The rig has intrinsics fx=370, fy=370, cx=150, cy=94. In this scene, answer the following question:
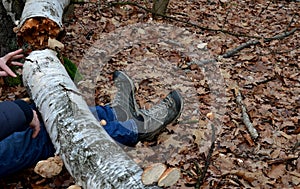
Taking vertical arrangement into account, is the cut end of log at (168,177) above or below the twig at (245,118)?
above

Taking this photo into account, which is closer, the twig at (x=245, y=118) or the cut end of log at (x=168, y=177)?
the cut end of log at (x=168, y=177)

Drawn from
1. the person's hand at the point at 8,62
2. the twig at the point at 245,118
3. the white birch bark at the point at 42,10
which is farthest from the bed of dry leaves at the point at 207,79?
the white birch bark at the point at 42,10

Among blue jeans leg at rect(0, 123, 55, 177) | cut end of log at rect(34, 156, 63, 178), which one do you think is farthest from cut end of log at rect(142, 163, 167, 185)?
blue jeans leg at rect(0, 123, 55, 177)

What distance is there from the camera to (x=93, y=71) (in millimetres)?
4883

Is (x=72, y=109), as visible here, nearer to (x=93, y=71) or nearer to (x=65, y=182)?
(x=65, y=182)

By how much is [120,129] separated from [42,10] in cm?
145

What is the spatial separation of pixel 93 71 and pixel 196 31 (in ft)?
6.97

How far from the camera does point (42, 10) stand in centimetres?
362

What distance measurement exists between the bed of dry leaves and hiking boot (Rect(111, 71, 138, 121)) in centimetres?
35

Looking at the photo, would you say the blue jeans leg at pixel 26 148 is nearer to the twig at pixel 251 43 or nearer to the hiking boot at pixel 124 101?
the hiking boot at pixel 124 101

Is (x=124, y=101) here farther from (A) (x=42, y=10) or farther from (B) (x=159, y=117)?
(A) (x=42, y=10)

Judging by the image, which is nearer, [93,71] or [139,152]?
[139,152]

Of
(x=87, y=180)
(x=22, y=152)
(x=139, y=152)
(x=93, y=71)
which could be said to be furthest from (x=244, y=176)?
(x=93, y=71)

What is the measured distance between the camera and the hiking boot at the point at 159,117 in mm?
3326
